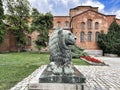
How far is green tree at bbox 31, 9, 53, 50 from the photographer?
116 feet

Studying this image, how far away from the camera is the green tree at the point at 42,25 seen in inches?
1390

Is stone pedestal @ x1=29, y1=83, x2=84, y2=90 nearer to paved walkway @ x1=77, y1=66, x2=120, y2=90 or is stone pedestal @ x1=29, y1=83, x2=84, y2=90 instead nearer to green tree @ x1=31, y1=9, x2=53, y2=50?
paved walkway @ x1=77, y1=66, x2=120, y2=90

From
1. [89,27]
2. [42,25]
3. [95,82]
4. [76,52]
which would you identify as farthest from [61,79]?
[89,27]

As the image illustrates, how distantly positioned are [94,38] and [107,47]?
322 cm

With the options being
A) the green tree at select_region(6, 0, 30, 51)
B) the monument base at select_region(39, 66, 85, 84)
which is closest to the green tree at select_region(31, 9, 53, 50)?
the green tree at select_region(6, 0, 30, 51)

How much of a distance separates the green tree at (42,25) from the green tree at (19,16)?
5.48 ft

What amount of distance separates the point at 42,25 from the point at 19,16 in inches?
174

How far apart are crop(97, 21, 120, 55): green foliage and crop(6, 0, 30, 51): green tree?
13458mm

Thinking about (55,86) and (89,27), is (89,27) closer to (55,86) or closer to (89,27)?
(89,27)

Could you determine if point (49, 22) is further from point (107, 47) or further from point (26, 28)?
point (107, 47)

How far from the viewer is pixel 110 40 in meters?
36.8

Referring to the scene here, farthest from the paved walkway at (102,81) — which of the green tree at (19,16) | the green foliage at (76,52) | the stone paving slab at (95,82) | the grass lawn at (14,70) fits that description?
the green tree at (19,16)

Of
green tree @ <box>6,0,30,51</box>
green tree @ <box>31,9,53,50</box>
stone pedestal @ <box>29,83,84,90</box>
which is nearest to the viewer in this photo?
stone pedestal @ <box>29,83,84,90</box>

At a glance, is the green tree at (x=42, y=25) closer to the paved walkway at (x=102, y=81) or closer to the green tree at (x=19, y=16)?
the green tree at (x=19, y=16)
